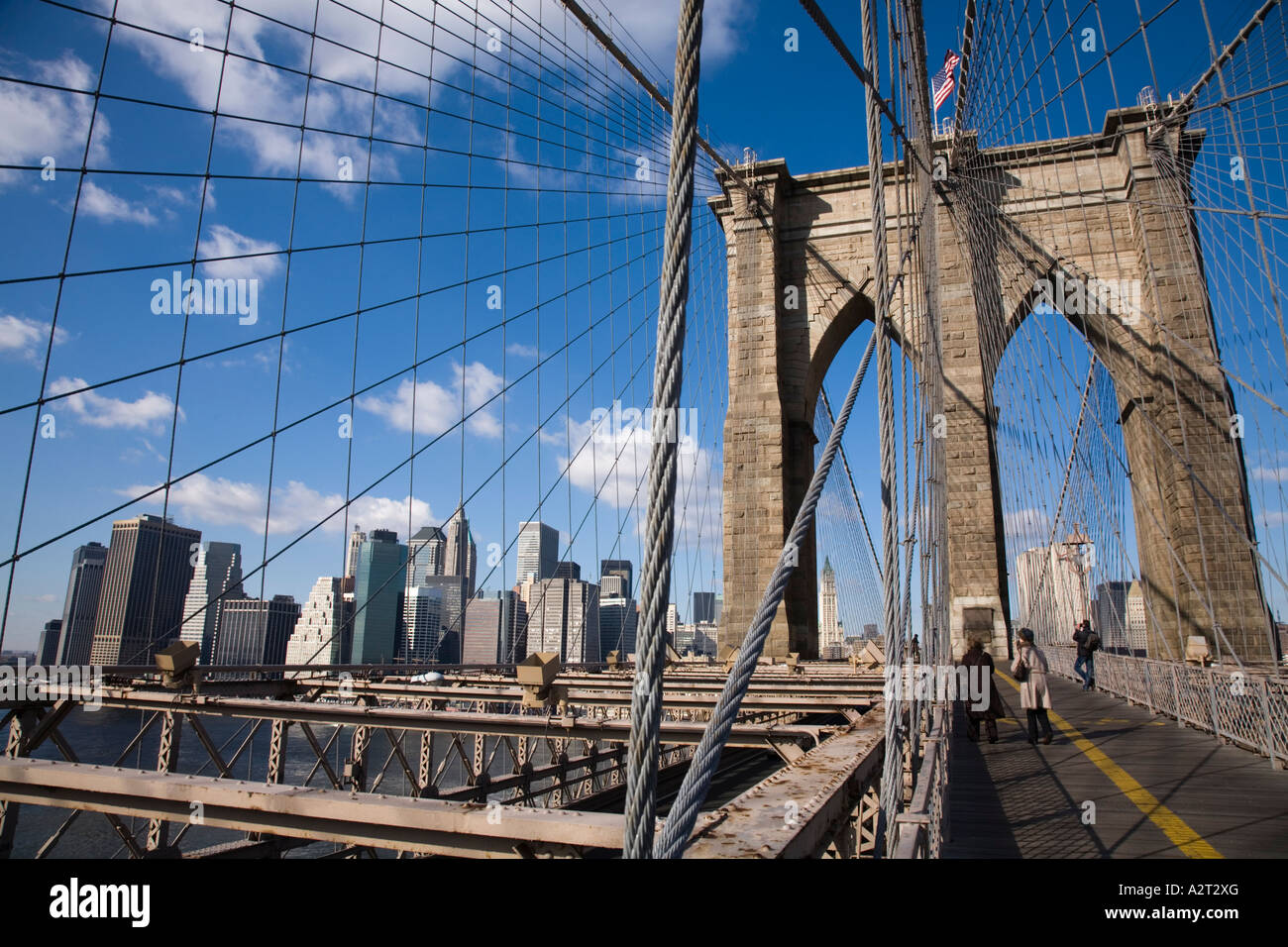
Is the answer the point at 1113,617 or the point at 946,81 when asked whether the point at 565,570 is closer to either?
the point at 1113,617

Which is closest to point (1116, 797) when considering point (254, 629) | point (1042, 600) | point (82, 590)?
point (82, 590)

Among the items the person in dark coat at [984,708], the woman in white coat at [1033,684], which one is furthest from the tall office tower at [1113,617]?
the woman in white coat at [1033,684]

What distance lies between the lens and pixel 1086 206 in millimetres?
16797

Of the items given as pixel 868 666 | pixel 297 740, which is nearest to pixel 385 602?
pixel 868 666

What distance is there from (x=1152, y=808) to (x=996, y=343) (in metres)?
12.8

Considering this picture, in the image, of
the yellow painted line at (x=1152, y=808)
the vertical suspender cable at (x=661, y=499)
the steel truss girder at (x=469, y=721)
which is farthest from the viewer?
the steel truss girder at (x=469, y=721)

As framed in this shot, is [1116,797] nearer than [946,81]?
Yes

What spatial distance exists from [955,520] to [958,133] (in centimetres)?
925

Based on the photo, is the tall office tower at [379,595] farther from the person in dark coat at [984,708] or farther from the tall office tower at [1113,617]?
the tall office tower at [1113,617]

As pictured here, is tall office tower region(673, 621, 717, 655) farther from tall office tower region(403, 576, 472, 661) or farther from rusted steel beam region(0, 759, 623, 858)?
rusted steel beam region(0, 759, 623, 858)

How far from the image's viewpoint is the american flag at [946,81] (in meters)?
16.9

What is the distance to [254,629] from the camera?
1645 cm

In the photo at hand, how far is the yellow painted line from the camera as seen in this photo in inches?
143

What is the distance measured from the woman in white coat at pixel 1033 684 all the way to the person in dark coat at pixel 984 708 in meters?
0.38
